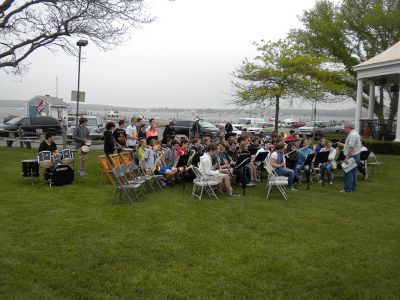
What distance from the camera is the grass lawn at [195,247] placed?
479 centimetres

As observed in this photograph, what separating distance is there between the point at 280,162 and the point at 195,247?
531 cm

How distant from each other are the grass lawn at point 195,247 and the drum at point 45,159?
79cm

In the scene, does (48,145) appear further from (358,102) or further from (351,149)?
(358,102)

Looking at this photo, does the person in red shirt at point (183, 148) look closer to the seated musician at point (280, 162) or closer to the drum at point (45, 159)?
the seated musician at point (280, 162)

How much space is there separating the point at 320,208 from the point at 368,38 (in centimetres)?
2497

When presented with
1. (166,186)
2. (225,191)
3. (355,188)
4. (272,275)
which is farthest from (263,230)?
(355,188)

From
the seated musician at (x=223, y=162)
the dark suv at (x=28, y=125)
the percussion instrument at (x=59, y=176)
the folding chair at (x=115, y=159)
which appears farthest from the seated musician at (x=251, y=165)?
the dark suv at (x=28, y=125)

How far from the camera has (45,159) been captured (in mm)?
10727

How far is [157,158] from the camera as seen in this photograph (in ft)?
38.4

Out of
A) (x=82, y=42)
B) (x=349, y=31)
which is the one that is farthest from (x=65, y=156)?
(x=349, y=31)

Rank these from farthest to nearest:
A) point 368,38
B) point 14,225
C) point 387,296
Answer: point 368,38 → point 14,225 → point 387,296

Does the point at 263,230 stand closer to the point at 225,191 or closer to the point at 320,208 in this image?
the point at 320,208

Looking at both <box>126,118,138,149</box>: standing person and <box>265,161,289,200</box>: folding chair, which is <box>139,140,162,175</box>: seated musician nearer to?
<box>265,161,289,200</box>: folding chair

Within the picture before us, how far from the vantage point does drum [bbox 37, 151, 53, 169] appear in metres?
10.7
